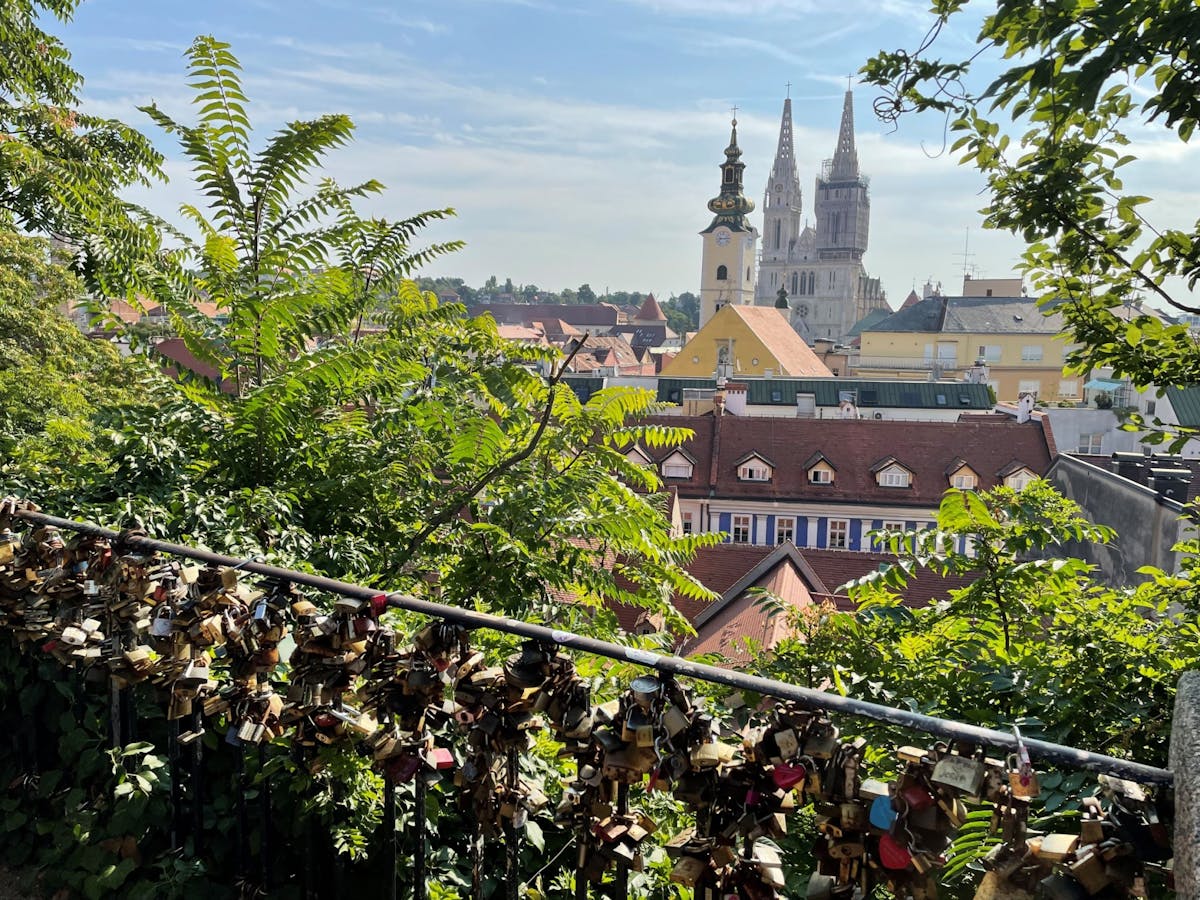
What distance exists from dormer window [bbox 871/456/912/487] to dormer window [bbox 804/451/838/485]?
1.58 metres

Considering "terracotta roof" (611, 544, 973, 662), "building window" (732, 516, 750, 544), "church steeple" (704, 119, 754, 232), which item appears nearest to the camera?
"terracotta roof" (611, 544, 973, 662)

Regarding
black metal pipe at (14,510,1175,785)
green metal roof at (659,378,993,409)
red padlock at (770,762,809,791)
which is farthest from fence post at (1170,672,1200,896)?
green metal roof at (659,378,993,409)

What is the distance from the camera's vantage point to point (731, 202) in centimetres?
9962

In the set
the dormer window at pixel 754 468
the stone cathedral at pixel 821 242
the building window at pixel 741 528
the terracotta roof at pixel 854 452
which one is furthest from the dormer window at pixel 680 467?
the stone cathedral at pixel 821 242

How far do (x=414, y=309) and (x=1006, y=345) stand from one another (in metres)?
84.2

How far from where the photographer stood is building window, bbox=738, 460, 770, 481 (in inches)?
1467

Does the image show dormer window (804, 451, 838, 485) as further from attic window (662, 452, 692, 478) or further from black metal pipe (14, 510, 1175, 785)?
black metal pipe (14, 510, 1175, 785)

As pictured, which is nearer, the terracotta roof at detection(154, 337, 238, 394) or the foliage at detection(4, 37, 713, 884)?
the foliage at detection(4, 37, 713, 884)

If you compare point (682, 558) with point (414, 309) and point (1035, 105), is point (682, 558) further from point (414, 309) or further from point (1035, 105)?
point (1035, 105)

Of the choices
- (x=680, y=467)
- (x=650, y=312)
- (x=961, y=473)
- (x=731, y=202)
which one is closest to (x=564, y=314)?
(x=650, y=312)

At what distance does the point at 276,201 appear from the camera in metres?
5.52

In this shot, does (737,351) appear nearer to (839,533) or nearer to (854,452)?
(854,452)

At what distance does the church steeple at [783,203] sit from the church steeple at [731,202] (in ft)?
183

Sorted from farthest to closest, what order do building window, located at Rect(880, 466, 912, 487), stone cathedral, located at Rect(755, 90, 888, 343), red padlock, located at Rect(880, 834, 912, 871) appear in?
stone cathedral, located at Rect(755, 90, 888, 343) < building window, located at Rect(880, 466, 912, 487) < red padlock, located at Rect(880, 834, 912, 871)
